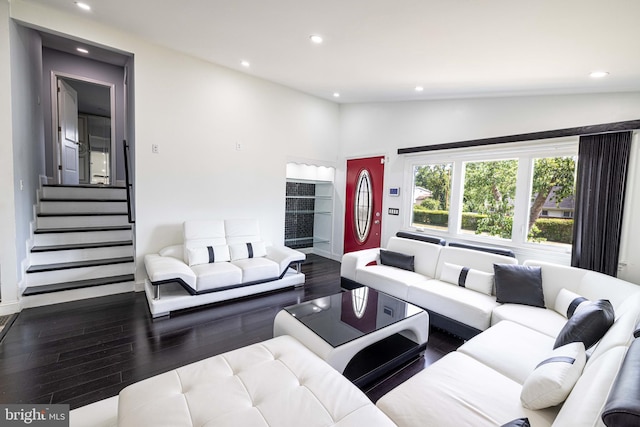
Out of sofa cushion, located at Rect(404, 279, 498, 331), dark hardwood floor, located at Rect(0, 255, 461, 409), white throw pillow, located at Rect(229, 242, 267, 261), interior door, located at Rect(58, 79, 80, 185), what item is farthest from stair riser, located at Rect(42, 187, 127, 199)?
sofa cushion, located at Rect(404, 279, 498, 331)

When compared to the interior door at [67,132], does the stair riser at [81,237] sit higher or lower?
lower

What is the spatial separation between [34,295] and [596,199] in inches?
237

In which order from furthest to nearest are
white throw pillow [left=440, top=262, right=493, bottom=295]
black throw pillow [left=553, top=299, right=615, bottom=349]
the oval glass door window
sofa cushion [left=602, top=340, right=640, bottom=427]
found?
the oval glass door window < white throw pillow [left=440, top=262, right=493, bottom=295] < black throw pillow [left=553, top=299, right=615, bottom=349] < sofa cushion [left=602, top=340, right=640, bottom=427]

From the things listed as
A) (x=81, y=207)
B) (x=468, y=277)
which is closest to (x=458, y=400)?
(x=468, y=277)

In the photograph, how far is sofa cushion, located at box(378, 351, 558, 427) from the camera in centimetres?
131

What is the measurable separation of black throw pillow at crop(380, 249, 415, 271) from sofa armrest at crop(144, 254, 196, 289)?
248 centimetres

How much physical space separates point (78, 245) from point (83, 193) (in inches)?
48.8

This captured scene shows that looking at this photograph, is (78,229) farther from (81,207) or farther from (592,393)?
(592,393)

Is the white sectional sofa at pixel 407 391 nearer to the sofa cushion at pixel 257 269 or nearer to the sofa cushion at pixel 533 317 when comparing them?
the sofa cushion at pixel 533 317

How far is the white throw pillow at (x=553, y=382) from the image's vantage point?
4.18ft

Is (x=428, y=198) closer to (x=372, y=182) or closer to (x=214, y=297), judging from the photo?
(x=372, y=182)

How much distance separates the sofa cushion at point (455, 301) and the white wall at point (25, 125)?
4.30 m

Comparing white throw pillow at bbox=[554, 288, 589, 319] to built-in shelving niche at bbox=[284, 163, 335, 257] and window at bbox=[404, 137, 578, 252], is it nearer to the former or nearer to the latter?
window at bbox=[404, 137, 578, 252]

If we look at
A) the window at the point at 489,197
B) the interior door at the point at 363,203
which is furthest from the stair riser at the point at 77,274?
the window at the point at 489,197
